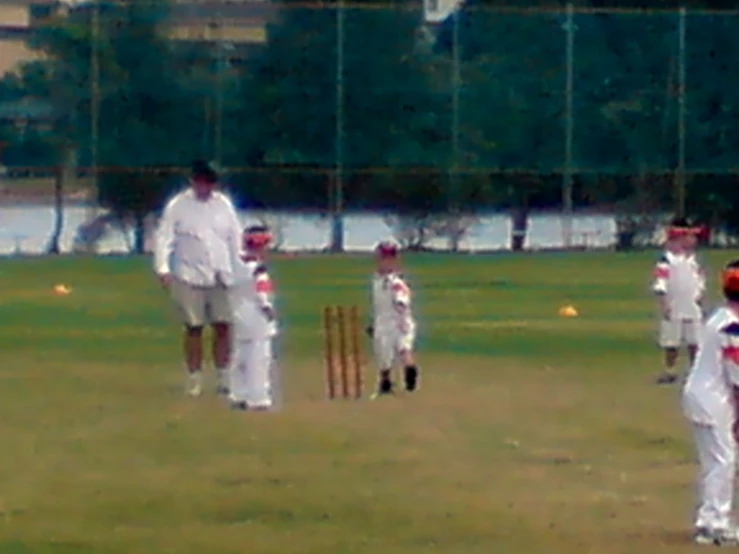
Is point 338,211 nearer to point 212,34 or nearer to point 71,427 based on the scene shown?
point 212,34

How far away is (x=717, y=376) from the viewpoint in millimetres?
10586

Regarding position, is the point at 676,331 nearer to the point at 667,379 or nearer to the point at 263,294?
the point at 667,379

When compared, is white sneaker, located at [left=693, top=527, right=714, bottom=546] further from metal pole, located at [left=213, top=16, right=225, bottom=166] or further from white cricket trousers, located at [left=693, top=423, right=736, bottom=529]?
metal pole, located at [left=213, top=16, right=225, bottom=166]

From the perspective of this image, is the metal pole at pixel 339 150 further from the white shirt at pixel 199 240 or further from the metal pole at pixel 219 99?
the white shirt at pixel 199 240

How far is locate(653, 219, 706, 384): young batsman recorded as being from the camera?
2008cm

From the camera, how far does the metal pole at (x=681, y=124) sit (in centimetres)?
5069

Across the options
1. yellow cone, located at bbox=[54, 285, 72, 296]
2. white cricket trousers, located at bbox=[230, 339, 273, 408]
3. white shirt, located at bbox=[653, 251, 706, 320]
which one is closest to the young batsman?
white shirt, located at bbox=[653, 251, 706, 320]

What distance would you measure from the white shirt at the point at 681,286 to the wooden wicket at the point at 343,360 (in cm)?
256

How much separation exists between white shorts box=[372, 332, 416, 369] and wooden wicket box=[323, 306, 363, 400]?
22cm

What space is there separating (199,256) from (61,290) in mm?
17504

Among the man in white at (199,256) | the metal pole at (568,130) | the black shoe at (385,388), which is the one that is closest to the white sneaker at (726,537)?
the man in white at (199,256)

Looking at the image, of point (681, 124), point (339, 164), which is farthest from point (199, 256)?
point (681, 124)

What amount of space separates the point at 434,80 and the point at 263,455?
3744 centimetres

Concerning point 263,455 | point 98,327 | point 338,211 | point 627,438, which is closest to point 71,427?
point 263,455
